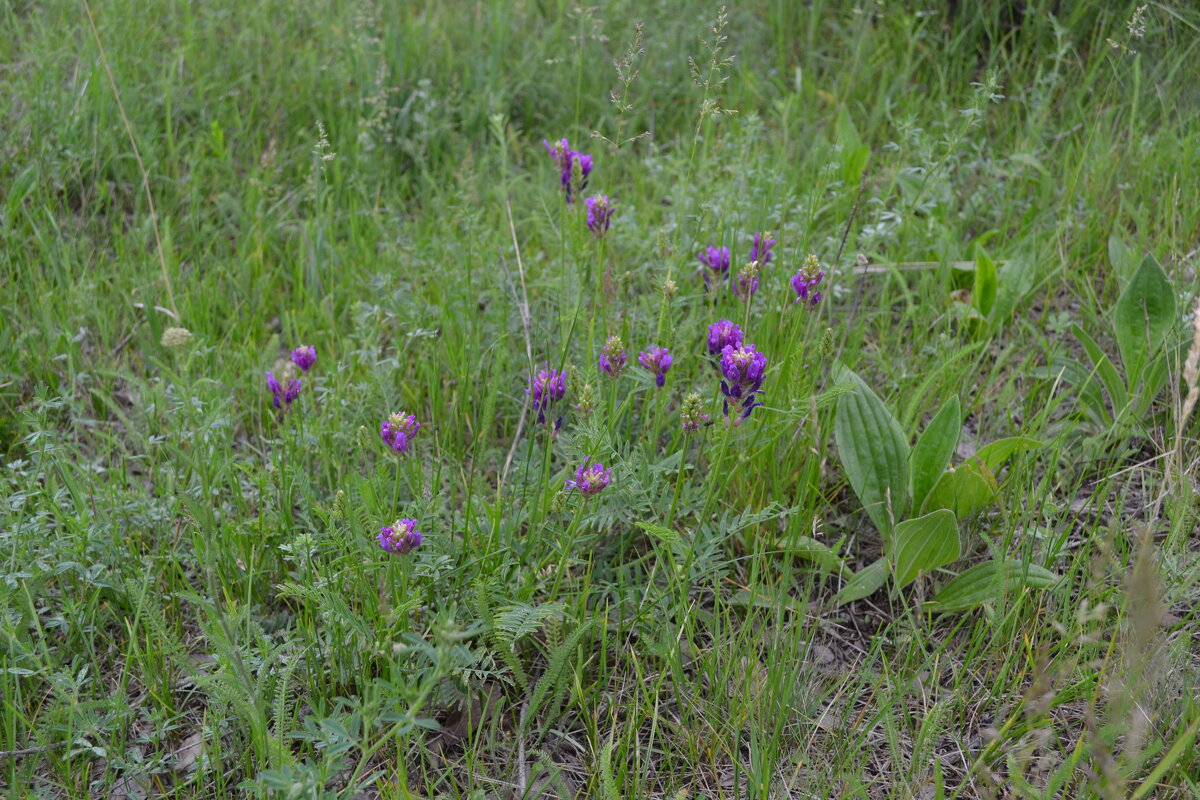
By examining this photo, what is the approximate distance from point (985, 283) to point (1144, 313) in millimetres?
449

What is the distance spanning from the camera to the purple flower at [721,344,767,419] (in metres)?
1.66

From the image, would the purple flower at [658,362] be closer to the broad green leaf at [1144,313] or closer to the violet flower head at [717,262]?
the violet flower head at [717,262]

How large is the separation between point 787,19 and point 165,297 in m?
3.02

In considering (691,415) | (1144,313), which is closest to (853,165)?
(1144,313)

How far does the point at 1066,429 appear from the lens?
214 cm

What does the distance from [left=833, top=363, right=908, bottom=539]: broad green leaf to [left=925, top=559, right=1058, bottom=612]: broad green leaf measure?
193 millimetres

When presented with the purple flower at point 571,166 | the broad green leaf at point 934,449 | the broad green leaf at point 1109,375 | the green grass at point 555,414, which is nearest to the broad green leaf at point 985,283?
the green grass at point 555,414

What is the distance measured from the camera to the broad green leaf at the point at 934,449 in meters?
2.03

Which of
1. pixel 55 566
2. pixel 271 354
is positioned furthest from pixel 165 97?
pixel 55 566

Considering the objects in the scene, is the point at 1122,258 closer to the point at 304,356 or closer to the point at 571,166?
the point at 571,166

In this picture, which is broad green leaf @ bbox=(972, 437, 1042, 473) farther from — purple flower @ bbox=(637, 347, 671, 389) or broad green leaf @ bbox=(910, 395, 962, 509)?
purple flower @ bbox=(637, 347, 671, 389)

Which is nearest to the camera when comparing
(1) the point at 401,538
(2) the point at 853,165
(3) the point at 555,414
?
(1) the point at 401,538

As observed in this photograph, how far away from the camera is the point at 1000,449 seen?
2.03m

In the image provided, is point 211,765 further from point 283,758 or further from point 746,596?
point 746,596
